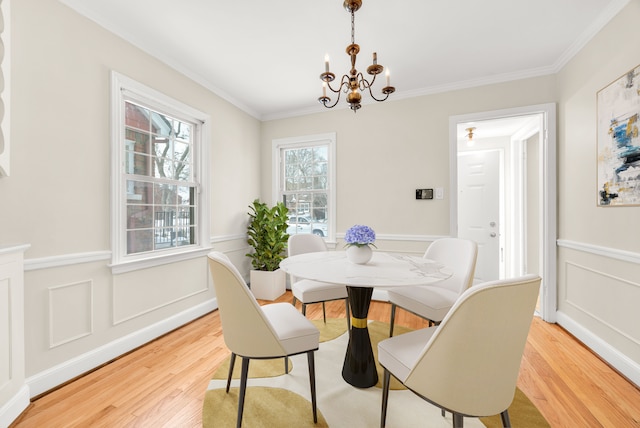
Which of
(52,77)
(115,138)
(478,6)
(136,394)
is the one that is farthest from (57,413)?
(478,6)

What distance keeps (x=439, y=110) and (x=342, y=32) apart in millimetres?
1632

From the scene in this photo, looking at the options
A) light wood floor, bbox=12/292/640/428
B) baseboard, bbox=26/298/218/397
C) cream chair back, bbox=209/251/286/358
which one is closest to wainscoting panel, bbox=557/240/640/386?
light wood floor, bbox=12/292/640/428

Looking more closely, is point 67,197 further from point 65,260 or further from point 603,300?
point 603,300

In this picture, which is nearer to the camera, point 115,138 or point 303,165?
point 115,138

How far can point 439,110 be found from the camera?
3242mm

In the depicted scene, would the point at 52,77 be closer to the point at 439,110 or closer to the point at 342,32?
the point at 342,32

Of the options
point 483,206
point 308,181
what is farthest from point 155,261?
point 483,206

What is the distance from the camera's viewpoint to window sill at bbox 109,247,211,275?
2175 mm

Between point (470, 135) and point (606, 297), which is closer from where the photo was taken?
point (606, 297)

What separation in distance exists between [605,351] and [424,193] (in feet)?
6.62

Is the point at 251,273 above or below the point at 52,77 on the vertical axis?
below

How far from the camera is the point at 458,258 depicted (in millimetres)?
2160

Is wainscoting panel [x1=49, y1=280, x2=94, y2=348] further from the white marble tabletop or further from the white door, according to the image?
the white door

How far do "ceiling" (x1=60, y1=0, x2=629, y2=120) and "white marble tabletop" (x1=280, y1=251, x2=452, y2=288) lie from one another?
1843mm
